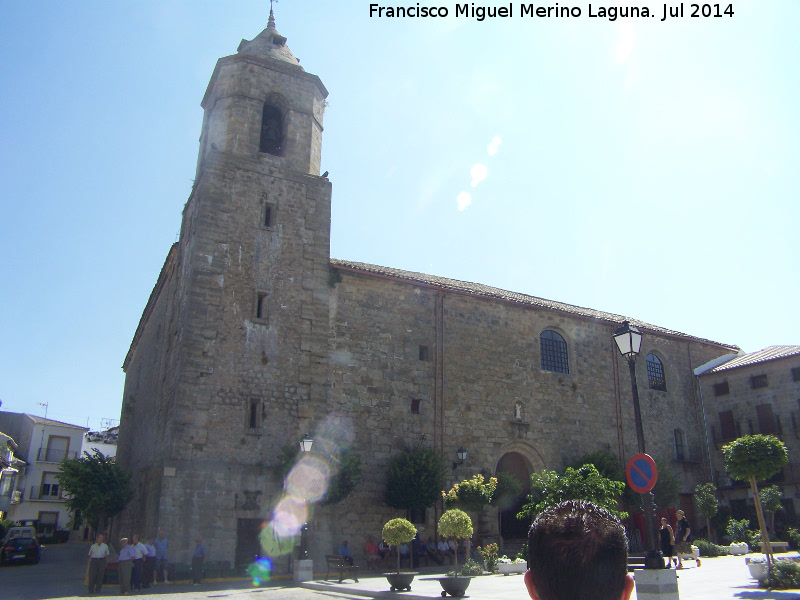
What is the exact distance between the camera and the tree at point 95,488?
20469mm

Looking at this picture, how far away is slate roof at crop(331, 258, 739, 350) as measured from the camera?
24.1 meters

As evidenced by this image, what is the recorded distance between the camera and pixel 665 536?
48.7ft

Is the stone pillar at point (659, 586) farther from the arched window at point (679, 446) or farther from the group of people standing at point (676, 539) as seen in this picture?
the arched window at point (679, 446)

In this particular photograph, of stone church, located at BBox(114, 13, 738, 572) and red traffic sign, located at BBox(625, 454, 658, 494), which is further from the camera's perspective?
stone church, located at BBox(114, 13, 738, 572)

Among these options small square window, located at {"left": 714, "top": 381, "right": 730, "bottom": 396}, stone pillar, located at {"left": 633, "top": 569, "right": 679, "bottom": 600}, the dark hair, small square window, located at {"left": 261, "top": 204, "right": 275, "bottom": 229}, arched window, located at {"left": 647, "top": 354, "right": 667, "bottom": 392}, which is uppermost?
small square window, located at {"left": 261, "top": 204, "right": 275, "bottom": 229}

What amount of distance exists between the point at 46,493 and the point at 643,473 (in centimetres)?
5047

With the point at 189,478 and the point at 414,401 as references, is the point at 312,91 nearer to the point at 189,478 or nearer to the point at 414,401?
the point at 414,401

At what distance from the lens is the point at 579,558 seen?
204 centimetres

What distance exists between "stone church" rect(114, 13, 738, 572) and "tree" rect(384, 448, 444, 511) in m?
0.91

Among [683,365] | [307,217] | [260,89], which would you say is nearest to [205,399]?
[307,217]

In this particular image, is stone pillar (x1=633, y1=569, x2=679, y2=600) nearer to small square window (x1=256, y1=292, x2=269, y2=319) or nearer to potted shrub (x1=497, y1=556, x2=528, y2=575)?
potted shrub (x1=497, y1=556, x2=528, y2=575)

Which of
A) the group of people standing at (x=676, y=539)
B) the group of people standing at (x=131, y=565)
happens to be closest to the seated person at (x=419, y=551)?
the group of people standing at (x=676, y=539)

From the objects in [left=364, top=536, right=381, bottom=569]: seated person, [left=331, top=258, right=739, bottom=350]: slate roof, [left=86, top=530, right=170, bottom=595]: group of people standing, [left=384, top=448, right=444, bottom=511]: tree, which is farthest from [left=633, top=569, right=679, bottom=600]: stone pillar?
[left=331, top=258, right=739, bottom=350]: slate roof

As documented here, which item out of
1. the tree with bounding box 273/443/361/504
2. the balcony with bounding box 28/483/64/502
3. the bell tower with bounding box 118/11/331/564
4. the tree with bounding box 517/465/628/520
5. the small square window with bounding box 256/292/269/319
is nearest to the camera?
the tree with bounding box 517/465/628/520
